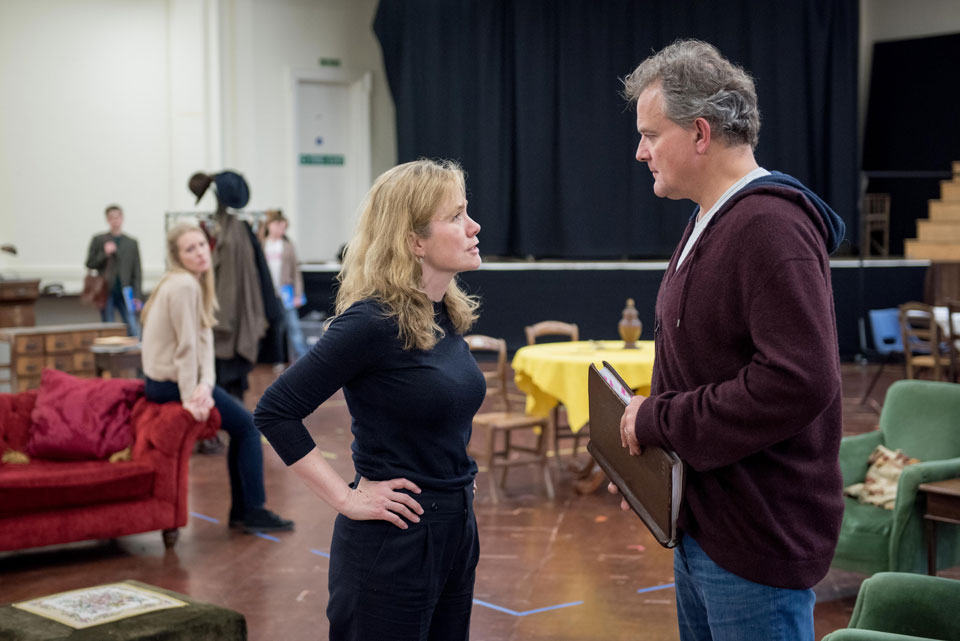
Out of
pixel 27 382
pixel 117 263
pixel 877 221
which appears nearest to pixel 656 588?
pixel 27 382

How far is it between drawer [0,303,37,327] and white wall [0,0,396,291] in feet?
5.08

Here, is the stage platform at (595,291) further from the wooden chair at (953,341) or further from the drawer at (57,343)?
the drawer at (57,343)

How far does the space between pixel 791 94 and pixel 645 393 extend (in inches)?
349

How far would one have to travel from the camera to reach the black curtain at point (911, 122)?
49.0 ft

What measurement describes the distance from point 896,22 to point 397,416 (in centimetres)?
1542

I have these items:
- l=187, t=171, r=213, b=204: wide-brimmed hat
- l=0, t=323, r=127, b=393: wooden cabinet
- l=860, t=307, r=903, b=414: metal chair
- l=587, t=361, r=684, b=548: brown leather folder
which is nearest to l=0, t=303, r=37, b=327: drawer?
l=0, t=323, r=127, b=393: wooden cabinet

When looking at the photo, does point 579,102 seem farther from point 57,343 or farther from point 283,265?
point 57,343

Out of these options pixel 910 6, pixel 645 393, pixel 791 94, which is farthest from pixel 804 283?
pixel 910 6

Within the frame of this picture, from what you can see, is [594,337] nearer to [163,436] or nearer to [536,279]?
[536,279]

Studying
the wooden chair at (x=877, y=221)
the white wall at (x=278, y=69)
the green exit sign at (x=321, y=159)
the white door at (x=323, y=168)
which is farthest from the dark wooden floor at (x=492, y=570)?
A: the wooden chair at (x=877, y=221)

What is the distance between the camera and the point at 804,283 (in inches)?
65.2

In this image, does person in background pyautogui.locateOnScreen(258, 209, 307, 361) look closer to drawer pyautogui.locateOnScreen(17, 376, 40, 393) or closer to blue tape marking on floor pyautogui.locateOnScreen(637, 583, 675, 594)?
drawer pyautogui.locateOnScreen(17, 376, 40, 393)

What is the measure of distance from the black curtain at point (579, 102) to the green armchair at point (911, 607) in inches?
453

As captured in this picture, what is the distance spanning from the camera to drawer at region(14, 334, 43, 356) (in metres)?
9.11
